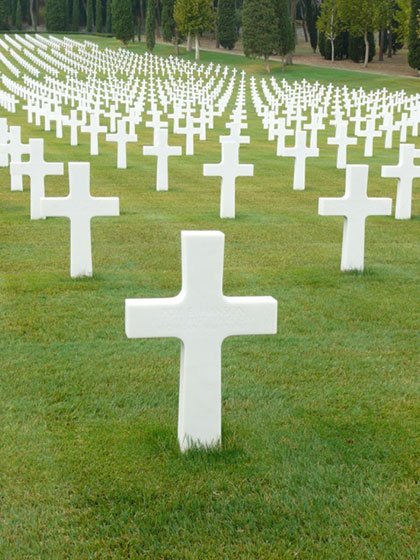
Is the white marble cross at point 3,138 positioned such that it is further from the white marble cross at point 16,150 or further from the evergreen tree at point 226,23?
the evergreen tree at point 226,23

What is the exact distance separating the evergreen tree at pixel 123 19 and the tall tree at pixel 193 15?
1089 cm

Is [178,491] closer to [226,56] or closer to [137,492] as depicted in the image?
[137,492]

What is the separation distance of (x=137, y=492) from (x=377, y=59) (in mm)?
67032

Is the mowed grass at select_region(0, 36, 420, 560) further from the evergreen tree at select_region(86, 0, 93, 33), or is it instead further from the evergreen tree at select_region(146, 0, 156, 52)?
the evergreen tree at select_region(86, 0, 93, 33)

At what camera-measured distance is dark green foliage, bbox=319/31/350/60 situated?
66662mm

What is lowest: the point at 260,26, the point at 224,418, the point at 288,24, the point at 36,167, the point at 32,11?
the point at 224,418

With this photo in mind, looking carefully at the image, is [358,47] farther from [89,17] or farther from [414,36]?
[89,17]

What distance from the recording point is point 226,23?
73.1 m

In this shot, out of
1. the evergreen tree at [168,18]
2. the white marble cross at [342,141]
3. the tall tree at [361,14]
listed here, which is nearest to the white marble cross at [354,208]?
the white marble cross at [342,141]

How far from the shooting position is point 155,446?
A: 4180 mm

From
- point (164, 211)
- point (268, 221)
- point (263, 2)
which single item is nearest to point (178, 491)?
point (268, 221)

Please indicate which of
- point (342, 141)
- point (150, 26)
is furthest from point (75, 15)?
point (342, 141)

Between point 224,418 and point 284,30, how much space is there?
54.5 m

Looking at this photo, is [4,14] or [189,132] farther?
[4,14]
